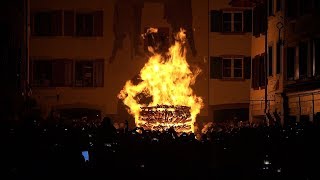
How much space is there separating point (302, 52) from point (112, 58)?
1143 centimetres

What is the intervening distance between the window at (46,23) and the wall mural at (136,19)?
2.94 m

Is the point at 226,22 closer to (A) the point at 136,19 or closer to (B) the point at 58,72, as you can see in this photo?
(A) the point at 136,19

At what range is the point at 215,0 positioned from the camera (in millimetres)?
40125

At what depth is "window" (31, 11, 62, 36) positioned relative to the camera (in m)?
39.5

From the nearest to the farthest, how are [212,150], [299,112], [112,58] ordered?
[212,150]
[299,112]
[112,58]

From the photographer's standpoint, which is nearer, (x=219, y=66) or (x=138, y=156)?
(x=138, y=156)

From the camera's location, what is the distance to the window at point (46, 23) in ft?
130

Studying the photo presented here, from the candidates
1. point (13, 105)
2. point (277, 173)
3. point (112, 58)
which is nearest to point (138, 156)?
point (277, 173)

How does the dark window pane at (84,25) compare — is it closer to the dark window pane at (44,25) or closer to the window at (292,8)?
the dark window pane at (44,25)

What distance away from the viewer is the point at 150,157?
1229 centimetres

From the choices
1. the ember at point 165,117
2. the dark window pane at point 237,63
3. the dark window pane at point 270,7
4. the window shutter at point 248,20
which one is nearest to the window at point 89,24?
the dark window pane at point 237,63

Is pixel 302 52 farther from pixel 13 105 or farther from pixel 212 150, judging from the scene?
pixel 212 150

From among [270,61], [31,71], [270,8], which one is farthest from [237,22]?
[31,71]

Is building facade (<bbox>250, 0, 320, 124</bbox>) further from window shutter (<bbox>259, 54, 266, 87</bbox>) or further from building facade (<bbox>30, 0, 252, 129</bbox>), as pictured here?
building facade (<bbox>30, 0, 252, 129</bbox>)
